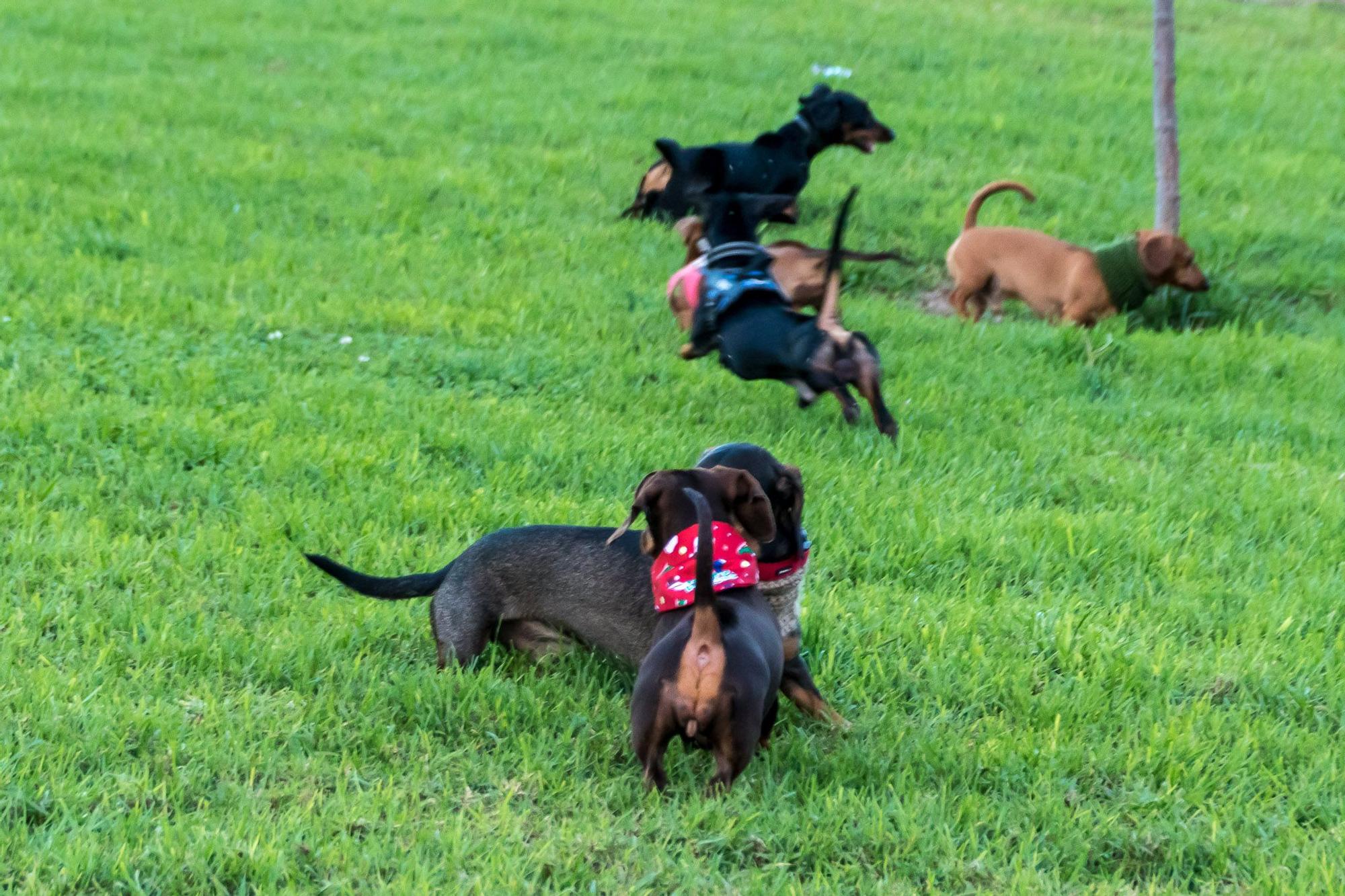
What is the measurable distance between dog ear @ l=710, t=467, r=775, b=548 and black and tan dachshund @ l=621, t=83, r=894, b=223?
4.60m

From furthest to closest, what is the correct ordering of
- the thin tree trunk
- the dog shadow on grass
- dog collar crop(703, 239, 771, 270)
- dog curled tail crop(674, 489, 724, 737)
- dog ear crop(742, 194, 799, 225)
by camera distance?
1. the thin tree trunk
2. the dog shadow on grass
3. dog ear crop(742, 194, 799, 225)
4. dog collar crop(703, 239, 771, 270)
5. dog curled tail crop(674, 489, 724, 737)

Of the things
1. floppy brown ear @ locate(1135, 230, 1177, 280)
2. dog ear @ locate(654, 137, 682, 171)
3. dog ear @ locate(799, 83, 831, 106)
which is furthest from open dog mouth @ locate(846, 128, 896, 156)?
floppy brown ear @ locate(1135, 230, 1177, 280)

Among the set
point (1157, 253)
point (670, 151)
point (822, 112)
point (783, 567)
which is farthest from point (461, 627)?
point (822, 112)

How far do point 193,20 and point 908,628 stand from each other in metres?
11.4

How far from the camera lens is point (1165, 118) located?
801 centimetres

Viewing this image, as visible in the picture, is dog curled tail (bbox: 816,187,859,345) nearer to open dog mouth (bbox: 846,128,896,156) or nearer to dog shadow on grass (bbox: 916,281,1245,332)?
dog shadow on grass (bbox: 916,281,1245,332)

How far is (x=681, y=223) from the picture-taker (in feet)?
26.0

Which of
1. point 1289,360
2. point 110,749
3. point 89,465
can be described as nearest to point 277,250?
point 89,465

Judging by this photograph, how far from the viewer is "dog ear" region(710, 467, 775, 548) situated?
3268mm

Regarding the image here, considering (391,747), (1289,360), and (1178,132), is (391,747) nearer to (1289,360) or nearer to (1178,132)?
(1289,360)

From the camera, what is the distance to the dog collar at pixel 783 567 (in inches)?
138

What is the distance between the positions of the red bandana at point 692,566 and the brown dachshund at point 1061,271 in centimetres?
470

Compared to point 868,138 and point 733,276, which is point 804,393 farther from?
point 868,138

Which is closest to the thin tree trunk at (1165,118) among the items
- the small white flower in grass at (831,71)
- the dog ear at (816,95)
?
the dog ear at (816,95)
